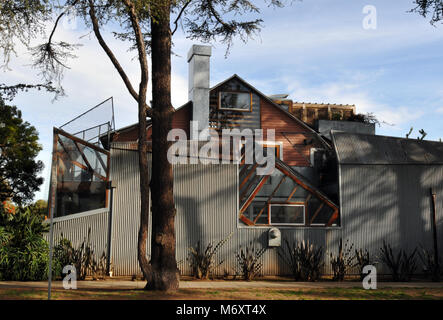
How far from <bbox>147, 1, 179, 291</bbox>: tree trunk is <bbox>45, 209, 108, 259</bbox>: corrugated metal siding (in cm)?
391

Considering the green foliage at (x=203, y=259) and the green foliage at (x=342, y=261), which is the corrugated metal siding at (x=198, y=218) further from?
the green foliage at (x=342, y=261)

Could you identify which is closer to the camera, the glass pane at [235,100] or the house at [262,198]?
the house at [262,198]

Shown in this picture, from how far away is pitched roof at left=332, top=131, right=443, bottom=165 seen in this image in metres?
16.5

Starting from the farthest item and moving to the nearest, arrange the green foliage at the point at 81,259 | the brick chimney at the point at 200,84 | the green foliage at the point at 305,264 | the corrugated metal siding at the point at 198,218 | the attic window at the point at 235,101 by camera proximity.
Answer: the attic window at the point at 235,101 → the brick chimney at the point at 200,84 → the corrugated metal siding at the point at 198,218 → the green foliage at the point at 305,264 → the green foliage at the point at 81,259

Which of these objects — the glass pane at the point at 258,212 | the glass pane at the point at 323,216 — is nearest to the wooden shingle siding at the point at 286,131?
the glass pane at the point at 323,216

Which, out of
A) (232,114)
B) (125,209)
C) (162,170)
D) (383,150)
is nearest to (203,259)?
(125,209)

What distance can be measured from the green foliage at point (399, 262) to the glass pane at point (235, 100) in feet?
32.0

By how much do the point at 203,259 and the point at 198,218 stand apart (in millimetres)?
1420

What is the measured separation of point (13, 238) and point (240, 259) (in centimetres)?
646

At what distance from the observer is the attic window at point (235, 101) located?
73.2 ft

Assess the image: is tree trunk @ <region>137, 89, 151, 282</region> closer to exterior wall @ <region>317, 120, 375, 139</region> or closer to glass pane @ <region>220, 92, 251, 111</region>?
glass pane @ <region>220, 92, 251, 111</region>
